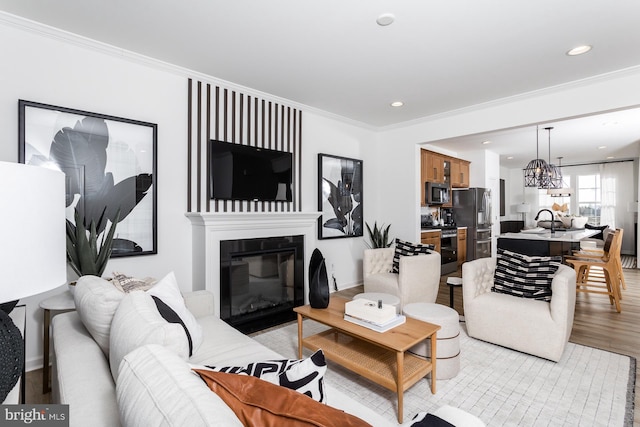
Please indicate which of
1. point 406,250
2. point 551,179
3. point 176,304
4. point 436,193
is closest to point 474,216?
point 436,193

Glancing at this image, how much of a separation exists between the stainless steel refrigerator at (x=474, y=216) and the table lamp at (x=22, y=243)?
6.78 m

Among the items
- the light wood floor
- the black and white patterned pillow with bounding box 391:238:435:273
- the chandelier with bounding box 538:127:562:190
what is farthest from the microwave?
the black and white patterned pillow with bounding box 391:238:435:273

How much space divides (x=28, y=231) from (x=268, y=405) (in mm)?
751

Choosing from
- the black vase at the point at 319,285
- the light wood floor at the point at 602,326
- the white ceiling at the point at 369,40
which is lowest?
the light wood floor at the point at 602,326

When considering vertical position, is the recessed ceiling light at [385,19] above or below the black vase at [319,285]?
above

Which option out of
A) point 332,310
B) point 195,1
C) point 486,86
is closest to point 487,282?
point 332,310

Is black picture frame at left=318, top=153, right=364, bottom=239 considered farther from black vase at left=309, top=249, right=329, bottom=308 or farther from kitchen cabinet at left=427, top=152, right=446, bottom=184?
black vase at left=309, top=249, right=329, bottom=308

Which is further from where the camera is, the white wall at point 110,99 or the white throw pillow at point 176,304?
the white wall at point 110,99

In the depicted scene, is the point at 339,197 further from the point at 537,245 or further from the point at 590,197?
the point at 590,197

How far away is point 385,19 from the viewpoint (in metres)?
2.31

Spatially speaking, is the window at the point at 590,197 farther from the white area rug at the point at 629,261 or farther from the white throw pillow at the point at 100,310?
the white throw pillow at the point at 100,310

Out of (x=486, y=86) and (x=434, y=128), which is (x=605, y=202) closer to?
(x=434, y=128)

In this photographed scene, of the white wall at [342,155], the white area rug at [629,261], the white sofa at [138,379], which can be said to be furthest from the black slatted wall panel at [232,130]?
the white area rug at [629,261]

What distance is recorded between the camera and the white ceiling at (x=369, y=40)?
219 cm
